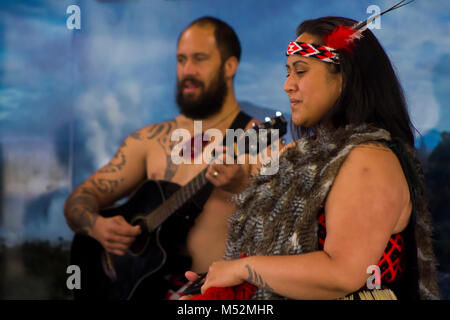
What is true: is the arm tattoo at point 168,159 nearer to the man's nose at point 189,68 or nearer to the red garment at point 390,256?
the man's nose at point 189,68

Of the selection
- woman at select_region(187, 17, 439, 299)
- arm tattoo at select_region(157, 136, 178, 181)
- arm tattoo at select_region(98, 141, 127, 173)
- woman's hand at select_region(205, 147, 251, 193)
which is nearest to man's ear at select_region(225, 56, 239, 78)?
arm tattoo at select_region(157, 136, 178, 181)

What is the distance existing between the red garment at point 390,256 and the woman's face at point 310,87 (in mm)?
330

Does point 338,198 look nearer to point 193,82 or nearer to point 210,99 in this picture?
point 210,99

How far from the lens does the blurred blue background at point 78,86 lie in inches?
115

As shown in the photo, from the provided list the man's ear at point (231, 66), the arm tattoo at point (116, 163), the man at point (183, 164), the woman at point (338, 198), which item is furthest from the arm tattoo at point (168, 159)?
the woman at point (338, 198)

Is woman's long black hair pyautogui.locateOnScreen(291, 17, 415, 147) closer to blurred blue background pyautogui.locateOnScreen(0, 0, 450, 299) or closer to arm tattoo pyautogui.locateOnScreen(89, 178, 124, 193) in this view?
blurred blue background pyautogui.locateOnScreen(0, 0, 450, 299)

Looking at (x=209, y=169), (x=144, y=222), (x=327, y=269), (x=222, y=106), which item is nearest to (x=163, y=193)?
(x=144, y=222)

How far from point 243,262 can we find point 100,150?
7.02 ft

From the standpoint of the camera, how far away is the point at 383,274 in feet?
4.50

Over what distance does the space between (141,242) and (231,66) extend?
1.20 metres

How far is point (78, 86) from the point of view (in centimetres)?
323

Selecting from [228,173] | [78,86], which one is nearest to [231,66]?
[228,173]

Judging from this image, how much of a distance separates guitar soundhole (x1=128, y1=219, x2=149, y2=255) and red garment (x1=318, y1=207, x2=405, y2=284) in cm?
153

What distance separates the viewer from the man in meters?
2.61
